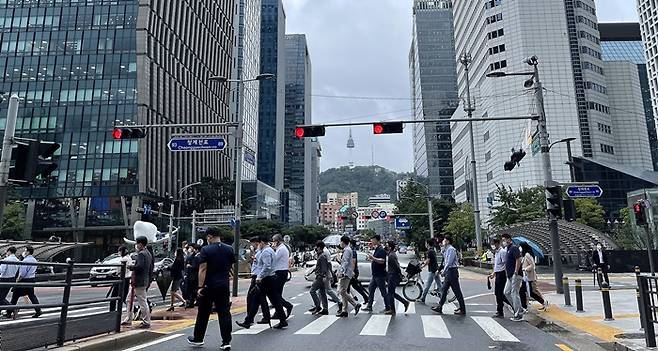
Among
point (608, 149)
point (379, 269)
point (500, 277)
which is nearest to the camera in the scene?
point (500, 277)

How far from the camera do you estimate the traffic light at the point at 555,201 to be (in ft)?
45.4

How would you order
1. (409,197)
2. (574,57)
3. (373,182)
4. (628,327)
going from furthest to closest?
(373,182) < (574,57) < (409,197) < (628,327)

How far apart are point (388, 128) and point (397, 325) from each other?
737cm

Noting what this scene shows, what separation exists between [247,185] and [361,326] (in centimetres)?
8033

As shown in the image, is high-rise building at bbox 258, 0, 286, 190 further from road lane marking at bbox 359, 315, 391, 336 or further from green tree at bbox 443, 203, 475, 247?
road lane marking at bbox 359, 315, 391, 336

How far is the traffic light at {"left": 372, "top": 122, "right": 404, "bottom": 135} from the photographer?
1523 cm

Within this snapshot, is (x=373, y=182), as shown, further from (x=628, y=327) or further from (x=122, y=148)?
(x=628, y=327)

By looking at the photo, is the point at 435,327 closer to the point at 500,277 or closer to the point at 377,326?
the point at 377,326

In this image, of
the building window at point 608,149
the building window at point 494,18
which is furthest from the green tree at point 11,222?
the building window at point 608,149

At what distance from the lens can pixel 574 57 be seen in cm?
6962

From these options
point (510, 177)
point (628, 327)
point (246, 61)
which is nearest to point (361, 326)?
point (628, 327)

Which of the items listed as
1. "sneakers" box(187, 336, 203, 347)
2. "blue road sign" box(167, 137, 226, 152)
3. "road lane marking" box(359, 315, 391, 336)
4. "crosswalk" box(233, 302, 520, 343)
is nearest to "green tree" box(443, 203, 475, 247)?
"blue road sign" box(167, 137, 226, 152)

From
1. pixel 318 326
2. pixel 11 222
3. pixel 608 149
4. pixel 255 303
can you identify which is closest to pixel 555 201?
pixel 318 326

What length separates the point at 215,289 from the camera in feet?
23.7
